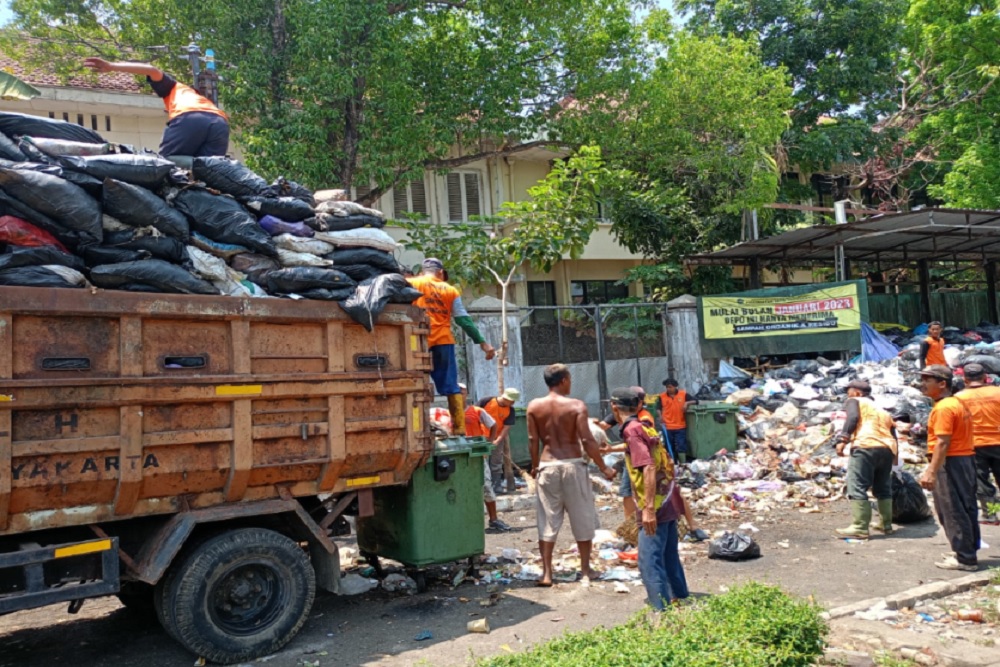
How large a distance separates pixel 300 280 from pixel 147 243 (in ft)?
3.01

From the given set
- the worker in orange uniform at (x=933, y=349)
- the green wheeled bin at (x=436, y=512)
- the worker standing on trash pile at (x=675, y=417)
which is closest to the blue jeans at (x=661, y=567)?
the green wheeled bin at (x=436, y=512)

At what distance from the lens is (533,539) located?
7922 mm

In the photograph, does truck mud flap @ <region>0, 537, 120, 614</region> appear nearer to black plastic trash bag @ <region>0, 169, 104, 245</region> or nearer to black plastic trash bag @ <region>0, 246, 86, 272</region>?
black plastic trash bag @ <region>0, 246, 86, 272</region>

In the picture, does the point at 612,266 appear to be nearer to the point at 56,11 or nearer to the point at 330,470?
the point at 56,11

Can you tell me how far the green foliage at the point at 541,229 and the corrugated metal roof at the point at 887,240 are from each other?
4.79 meters

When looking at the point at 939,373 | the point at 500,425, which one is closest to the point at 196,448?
the point at 500,425

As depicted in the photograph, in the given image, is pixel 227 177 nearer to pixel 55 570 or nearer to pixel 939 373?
pixel 55 570

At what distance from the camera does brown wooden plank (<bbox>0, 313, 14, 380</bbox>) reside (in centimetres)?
400

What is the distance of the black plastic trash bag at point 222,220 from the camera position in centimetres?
506

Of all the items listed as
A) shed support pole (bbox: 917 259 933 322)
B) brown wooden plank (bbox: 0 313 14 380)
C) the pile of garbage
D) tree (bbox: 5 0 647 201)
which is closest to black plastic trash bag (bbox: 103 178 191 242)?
the pile of garbage

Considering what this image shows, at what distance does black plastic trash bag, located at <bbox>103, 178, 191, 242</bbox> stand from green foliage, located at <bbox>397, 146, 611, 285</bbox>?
6.53 metres

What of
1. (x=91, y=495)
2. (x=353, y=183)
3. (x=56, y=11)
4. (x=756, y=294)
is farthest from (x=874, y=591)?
(x=56, y=11)

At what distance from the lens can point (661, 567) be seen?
502cm

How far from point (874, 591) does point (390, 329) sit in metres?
3.96
